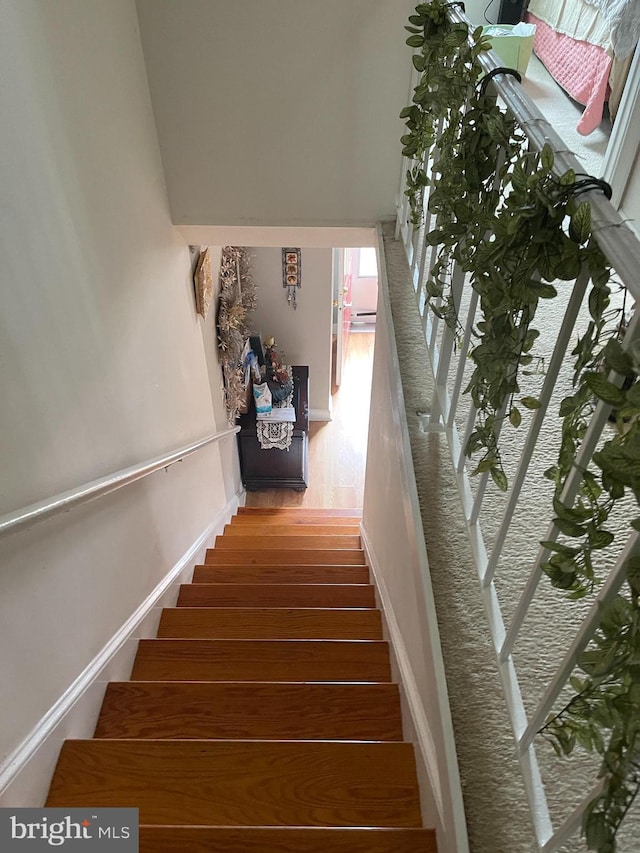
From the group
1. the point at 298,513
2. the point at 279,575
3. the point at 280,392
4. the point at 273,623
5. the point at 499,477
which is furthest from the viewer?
the point at 280,392

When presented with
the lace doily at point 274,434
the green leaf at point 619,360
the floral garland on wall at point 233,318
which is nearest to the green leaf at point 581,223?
the green leaf at point 619,360

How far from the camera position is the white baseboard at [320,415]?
5602 millimetres

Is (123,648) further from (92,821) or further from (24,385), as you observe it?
(24,385)

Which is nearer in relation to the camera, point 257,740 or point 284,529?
point 257,740

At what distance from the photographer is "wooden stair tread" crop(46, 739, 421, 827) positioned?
4.92 feet

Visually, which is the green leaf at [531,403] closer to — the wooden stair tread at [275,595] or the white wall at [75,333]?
the white wall at [75,333]

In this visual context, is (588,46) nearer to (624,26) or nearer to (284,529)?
(624,26)

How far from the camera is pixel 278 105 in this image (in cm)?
240

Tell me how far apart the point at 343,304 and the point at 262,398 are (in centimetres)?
136

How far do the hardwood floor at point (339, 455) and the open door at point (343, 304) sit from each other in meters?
0.22

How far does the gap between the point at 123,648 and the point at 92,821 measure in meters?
0.63

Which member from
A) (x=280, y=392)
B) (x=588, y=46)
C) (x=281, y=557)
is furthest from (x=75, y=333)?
(x=280, y=392)

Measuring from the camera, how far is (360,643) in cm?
217

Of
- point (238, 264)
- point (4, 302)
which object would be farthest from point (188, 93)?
point (238, 264)
